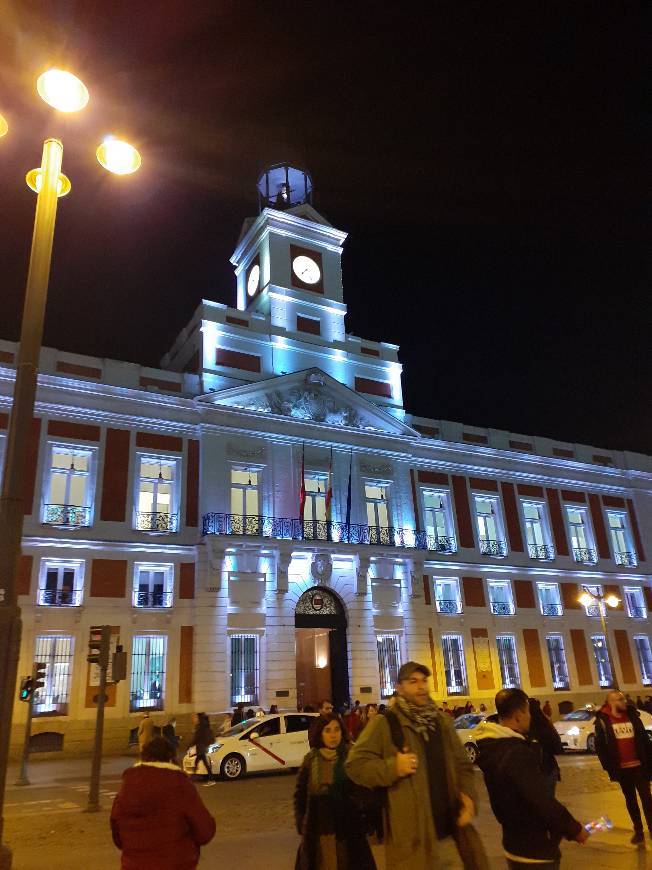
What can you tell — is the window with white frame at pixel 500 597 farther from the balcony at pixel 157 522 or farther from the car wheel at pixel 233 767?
the car wheel at pixel 233 767

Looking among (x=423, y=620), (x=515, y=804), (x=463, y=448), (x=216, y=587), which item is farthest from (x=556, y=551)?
(x=515, y=804)

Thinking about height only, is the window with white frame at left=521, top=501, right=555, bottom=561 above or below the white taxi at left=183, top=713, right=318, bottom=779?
above

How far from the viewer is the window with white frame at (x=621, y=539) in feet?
117

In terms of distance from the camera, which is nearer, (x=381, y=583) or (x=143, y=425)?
(x=143, y=425)

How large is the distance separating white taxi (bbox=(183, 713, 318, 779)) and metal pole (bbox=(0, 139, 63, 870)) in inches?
418

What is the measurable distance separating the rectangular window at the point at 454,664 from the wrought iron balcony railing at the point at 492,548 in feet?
14.2

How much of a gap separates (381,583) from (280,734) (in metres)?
12.1

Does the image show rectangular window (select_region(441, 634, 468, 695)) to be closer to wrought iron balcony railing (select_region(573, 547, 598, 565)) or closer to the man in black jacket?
wrought iron balcony railing (select_region(573, 547, 598, 565))

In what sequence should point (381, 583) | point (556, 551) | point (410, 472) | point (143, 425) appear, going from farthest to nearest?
1. point (556, 551)
2. point (410, 472)
3. point (381, 583)
4. point (143, 425)

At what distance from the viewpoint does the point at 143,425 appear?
25625 millimetres

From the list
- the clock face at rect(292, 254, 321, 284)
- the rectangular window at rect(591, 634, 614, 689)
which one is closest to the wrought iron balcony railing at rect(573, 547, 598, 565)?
the rectangular window at rect(591, 634, 614, 689)

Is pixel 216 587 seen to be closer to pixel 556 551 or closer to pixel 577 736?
pixel 577 736

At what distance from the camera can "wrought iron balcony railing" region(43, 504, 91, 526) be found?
23.0 metres

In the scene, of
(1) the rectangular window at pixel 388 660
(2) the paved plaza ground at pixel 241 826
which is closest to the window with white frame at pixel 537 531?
(1) the rectangular window at pixel 388 660
